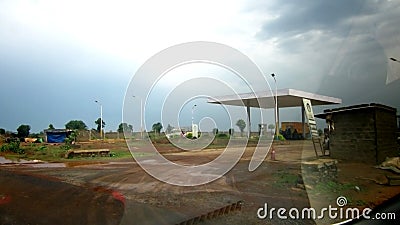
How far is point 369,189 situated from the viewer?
4852 mm

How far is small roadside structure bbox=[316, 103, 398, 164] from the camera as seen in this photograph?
5.24 metres

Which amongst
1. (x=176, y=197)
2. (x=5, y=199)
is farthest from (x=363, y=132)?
(x=5, y=199)

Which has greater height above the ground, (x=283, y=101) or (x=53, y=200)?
(x=283, y=101)

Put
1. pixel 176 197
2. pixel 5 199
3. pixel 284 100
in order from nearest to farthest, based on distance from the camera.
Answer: pixel 5 199, pixel 176 197, pixel 284 100

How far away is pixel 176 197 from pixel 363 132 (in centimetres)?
365

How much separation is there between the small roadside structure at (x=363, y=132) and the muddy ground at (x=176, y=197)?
0.30 meters

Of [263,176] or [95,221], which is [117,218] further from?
[263,176]

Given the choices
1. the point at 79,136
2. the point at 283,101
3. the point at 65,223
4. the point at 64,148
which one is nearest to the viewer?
the point at 65,223

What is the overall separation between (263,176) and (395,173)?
3268 millimetres

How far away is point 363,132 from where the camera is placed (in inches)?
229

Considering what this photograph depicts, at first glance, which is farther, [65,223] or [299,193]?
[299,193]

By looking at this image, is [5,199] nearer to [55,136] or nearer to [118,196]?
[118,196]

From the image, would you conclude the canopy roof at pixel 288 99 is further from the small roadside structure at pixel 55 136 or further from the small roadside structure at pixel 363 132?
the small roadside structure at pixel 55 136

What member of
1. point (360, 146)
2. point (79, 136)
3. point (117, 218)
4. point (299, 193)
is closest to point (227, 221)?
point (117, 218)
